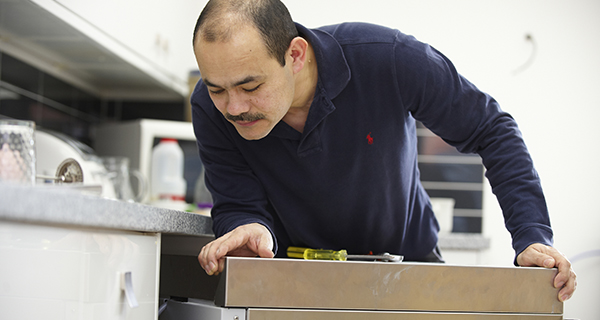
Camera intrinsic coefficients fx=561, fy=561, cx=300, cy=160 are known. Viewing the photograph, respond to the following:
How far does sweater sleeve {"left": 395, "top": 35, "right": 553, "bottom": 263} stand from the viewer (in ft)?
2.95

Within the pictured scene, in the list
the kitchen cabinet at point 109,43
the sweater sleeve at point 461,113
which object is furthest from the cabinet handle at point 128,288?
the kitchen cabinet at point 109,43

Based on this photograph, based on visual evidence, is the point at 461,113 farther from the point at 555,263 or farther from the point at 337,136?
the point at 555,263

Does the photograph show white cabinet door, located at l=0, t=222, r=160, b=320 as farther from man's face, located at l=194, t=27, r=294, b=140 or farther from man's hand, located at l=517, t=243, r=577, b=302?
man's hand, located at l=517, t=243, r=577, b=302

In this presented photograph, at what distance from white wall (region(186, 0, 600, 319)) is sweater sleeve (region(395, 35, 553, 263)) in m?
2.11

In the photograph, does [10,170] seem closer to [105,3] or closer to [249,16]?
[249,16]

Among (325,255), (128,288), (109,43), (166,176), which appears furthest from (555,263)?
(166,176)

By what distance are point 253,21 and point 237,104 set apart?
4.7 inches

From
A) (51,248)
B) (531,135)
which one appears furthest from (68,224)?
(531,135)

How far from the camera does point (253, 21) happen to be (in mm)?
797

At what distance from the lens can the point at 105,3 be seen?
1.68 meters

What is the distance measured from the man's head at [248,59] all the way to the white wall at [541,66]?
2.33 metres

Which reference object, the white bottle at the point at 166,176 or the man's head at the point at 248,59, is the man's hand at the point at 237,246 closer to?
the man's head at the point at 248,59

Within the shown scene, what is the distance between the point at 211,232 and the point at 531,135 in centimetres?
252

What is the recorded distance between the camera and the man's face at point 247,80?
30.3 inches
